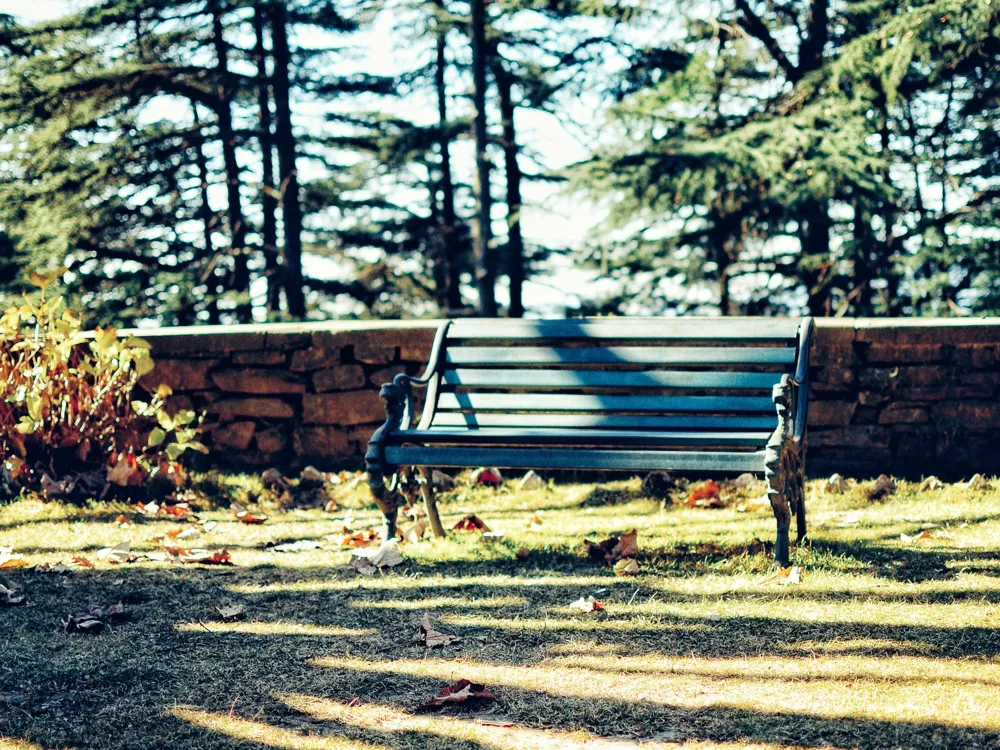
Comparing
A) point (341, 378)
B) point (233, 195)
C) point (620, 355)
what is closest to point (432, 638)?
point (620, 355)

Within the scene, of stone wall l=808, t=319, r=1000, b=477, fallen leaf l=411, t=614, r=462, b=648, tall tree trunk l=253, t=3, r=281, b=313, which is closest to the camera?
fallen leaf l=411, t=614, r=462, b=648

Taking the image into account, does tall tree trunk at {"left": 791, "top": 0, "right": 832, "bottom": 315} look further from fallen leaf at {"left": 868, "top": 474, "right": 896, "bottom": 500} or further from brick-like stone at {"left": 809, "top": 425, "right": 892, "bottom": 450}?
fallen leaf at {"left": 868, "top": 474, "right": 896, "bottom": 500}

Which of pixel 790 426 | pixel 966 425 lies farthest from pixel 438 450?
pixel 966 425

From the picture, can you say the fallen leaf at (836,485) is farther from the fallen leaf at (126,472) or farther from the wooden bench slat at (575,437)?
the fallen leaf at (126,472)

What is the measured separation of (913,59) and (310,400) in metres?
6.58

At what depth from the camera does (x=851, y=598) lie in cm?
335

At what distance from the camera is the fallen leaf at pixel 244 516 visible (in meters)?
4.91

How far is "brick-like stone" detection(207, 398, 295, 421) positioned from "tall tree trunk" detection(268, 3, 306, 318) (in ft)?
21.5

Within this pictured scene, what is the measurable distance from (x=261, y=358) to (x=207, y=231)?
1040 centimetres

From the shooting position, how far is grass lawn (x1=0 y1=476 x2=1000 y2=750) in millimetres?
2428

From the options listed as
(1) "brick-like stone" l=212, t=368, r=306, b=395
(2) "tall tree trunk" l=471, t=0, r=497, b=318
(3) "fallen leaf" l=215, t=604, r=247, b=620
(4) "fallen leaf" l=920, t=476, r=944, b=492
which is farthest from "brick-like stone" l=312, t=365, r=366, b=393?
(2) "tall tree trunk" l=471, t=0, r=497, b=318

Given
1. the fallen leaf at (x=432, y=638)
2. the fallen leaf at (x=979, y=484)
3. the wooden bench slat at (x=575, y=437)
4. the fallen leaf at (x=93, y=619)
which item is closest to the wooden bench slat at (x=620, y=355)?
the wooden bench slat at (x=575, y=437)

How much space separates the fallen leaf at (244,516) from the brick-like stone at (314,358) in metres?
0.89

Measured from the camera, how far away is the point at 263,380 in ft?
18.8
